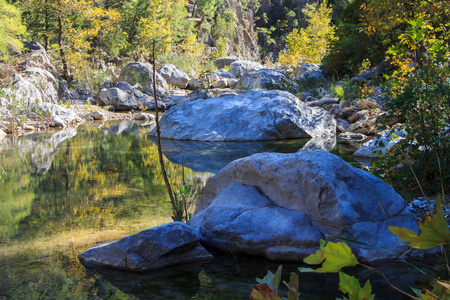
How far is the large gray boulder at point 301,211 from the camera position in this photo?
3020 millimetres

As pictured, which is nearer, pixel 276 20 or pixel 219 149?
pixel 219 149

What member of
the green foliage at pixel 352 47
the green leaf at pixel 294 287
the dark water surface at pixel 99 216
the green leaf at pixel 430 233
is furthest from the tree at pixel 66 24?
the green leaf at pixel 430 233

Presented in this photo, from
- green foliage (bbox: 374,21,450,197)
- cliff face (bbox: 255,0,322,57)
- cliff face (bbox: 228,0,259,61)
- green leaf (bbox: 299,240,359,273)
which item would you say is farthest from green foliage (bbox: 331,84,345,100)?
cliff face (bbox: 255,0,322,57)

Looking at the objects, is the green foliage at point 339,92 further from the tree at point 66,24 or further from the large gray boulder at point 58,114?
the tree at point 66,24

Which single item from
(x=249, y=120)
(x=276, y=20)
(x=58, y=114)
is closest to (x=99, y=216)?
(x=249, y=120)

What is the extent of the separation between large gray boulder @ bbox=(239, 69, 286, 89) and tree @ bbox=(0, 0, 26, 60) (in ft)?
29.9

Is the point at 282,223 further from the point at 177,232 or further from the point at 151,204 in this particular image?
the point at 151,204

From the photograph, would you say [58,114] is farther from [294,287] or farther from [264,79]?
[294,287]

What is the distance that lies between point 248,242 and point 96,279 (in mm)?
1163

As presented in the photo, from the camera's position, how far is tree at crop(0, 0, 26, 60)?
1431 centimetres

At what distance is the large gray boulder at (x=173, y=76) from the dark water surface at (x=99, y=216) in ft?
46.3

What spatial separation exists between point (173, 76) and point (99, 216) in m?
19.3

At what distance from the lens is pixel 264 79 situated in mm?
15945

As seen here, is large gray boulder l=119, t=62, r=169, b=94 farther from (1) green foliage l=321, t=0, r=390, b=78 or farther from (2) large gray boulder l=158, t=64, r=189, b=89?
(1) green foliage l=321, t=0, r=390, b=78
